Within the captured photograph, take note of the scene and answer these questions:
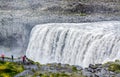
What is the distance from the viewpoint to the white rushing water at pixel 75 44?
133 feet

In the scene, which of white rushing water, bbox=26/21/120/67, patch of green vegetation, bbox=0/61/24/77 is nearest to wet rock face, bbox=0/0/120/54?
white rushing water, bbox=26/21/120/67

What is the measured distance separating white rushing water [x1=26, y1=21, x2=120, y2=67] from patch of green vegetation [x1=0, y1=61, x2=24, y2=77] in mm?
11401

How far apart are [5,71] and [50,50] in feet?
76.6

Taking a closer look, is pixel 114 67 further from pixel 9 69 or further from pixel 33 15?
pixel 33 15

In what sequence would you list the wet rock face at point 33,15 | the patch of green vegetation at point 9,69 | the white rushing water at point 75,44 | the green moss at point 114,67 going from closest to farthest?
the patch of green vegetation at point 9,69 → the green moss at point 114,67 → the white rushing water at point 75,44 → the wet rock face at point 33,15

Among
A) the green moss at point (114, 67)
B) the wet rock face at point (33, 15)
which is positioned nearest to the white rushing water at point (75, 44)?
the wet rock face at point (33, 15)

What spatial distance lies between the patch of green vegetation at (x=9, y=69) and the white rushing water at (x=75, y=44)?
1140cm

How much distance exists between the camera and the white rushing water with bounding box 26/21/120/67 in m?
40.6

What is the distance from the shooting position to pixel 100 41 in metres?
41.8

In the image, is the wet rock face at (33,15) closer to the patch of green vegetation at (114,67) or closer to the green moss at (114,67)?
the patch of green vegetation at (114,67)

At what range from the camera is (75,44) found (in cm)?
4741

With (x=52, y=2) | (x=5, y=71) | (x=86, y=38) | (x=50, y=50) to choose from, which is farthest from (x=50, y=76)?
(x=52, y=2)

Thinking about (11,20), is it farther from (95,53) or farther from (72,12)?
(95,53)

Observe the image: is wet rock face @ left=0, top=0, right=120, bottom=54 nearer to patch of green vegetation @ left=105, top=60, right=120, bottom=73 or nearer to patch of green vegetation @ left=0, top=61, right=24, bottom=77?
patch of green vegetation @ left=105, top=60, right=120, bottom=73
